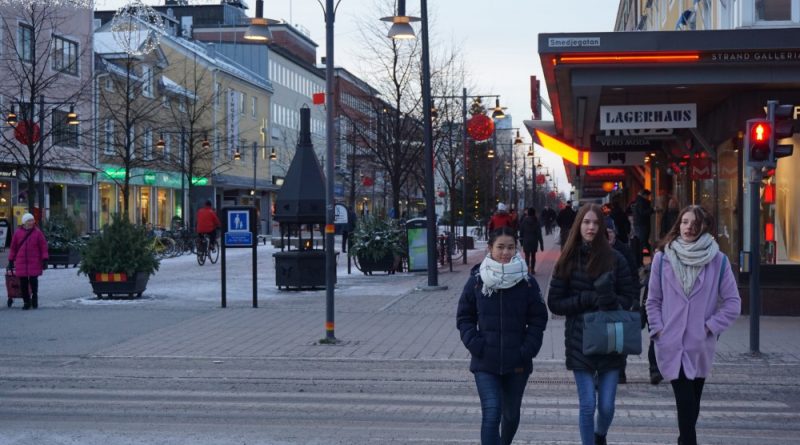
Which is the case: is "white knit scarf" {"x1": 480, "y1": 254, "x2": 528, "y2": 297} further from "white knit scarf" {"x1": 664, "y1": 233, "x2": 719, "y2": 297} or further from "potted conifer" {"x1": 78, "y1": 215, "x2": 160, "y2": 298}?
"potted conifer" {"x1": 78, "y1": 215, "x2": 160, "y2": 298}

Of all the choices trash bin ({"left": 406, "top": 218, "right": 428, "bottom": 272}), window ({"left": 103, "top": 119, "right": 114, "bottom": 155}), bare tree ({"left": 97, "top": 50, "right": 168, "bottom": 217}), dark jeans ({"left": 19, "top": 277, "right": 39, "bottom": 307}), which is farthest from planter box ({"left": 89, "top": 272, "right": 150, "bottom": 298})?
window ({"left": 103, "top": 119, "right": 114, "bottom": 155})

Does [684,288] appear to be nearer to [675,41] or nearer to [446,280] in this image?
[675,41]

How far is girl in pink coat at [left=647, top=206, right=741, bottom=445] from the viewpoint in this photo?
6820 millimetres

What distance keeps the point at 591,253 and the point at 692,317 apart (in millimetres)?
751

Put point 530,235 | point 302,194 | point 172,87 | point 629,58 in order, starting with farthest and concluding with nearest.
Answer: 1. point 172,87
2. point 530,235
3. point 302,194
4. point 629,58

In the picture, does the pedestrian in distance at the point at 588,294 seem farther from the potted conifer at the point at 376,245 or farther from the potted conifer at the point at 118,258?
the potted conifer at the point at 376,245

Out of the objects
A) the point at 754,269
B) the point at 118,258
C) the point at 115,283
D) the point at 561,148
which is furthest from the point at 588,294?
the point at 561,148

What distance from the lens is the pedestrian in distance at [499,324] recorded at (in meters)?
6.35

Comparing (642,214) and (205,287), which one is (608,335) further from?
(642,214)

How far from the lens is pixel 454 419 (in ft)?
29.8

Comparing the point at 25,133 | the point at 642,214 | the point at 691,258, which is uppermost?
the point at 25,133

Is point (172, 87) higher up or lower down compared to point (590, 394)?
higher up

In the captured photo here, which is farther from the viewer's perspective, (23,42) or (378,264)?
(23,42)

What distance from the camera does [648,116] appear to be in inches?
768
